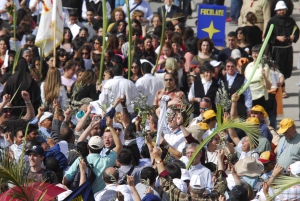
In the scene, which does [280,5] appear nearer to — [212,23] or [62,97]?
[212,23]

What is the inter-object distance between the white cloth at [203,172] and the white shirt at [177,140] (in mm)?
943

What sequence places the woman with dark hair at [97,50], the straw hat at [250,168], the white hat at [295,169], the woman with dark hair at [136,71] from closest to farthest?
the white hat at [295,169] < the straw hat at [250,168] < the woman with dark hair at [136,71] < the woman with dark hair at [97,50]

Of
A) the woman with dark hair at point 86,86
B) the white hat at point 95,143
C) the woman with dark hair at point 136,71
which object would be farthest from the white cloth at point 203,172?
the woman with dark hair at point 136,71

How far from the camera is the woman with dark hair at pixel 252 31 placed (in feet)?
61.9

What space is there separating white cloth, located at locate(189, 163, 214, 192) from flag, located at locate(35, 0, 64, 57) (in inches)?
236

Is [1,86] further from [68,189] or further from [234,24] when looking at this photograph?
[234,24]

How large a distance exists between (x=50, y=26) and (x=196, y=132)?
5251 millimetres

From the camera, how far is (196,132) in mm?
13281

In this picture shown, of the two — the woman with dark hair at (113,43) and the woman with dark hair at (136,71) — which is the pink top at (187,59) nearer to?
the woman with dark hair at (113,43)

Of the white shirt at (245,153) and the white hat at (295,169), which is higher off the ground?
the white hat at (295,169)

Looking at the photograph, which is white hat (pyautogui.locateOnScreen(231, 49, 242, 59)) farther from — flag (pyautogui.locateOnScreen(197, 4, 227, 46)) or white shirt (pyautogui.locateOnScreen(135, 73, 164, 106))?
white shirt (pyautogui.locateOnScreen(135, 73, 164, 106))

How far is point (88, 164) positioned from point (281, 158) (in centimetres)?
292

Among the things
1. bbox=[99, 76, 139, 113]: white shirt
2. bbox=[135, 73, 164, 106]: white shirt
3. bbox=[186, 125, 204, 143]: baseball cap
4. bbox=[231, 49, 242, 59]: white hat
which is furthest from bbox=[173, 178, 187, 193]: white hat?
bbox=[231, 49, 242, 59]: white hat

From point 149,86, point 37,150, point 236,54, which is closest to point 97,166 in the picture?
point 37,150
